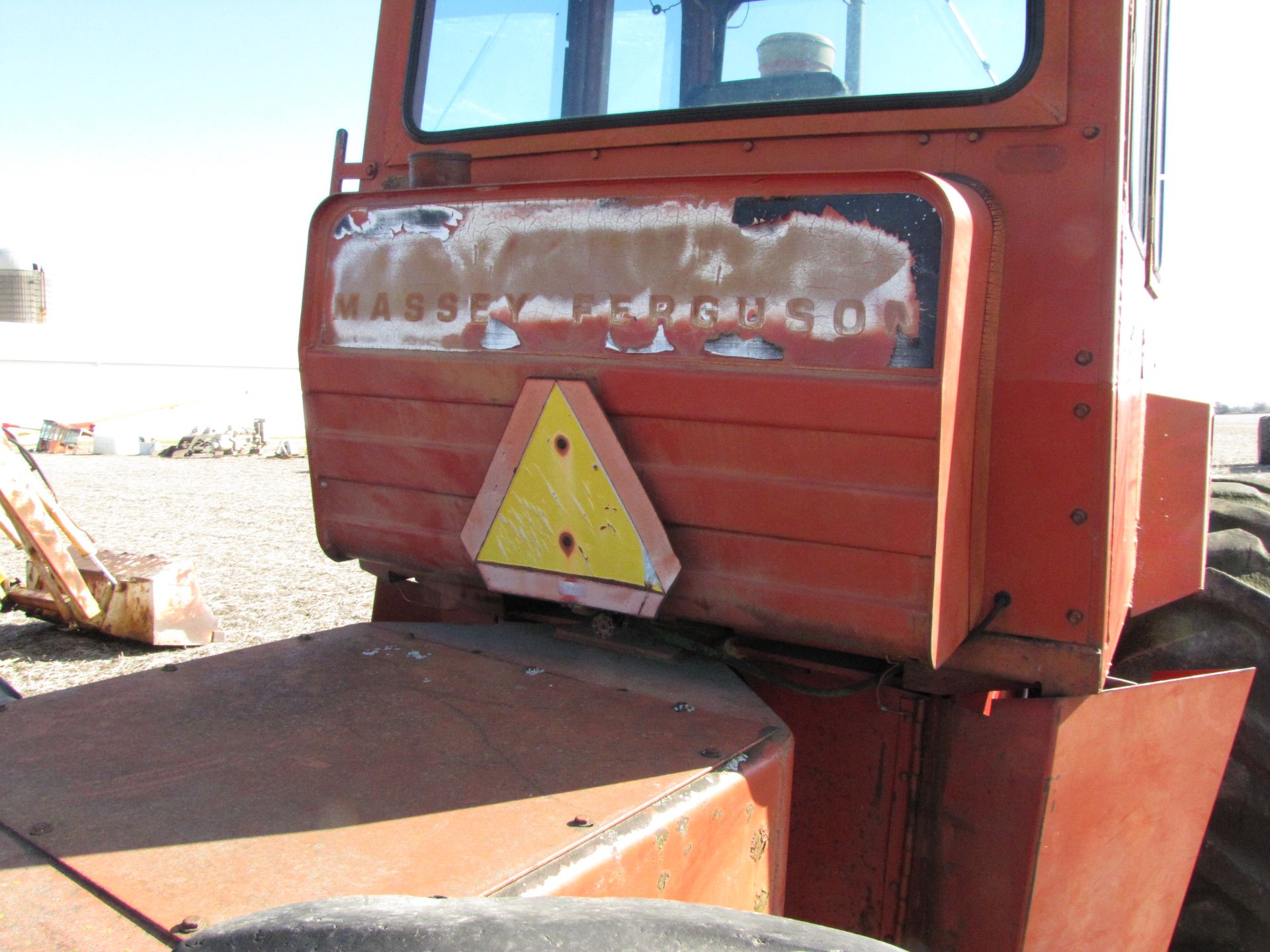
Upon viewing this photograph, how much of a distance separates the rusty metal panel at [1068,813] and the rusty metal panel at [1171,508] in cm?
39

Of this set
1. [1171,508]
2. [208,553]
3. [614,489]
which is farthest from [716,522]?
[208,553]

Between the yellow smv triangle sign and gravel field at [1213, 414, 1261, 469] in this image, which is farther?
gravel field at [1213, 414, 1261, 469]

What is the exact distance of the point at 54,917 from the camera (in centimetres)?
107

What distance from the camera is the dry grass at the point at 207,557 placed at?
469 centimetres

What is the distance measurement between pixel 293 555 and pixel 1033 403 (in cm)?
647

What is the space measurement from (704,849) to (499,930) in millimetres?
469

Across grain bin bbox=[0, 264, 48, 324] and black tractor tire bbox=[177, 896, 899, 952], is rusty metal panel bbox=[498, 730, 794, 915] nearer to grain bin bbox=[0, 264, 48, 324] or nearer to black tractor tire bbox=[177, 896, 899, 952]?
black tractor tire bbox=[177, 896, 899, 952]

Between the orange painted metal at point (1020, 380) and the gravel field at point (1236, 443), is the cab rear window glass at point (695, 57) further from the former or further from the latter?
the gravel field at point (1236, 443)

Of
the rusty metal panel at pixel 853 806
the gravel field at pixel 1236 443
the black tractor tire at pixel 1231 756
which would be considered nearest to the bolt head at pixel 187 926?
the rusty metal panel at pixel 853 806

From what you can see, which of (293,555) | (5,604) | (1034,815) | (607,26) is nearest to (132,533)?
(293,555)

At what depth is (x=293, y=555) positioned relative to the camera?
23.7 feet

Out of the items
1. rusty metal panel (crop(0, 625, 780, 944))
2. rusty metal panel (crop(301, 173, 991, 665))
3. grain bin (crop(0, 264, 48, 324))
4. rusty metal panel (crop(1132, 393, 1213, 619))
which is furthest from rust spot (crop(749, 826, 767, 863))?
grain bin (crop(0, 264, 48, 324))

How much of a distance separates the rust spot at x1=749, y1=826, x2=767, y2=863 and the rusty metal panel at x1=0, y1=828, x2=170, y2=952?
77 centimetres

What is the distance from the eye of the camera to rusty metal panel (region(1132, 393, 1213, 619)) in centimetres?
220
